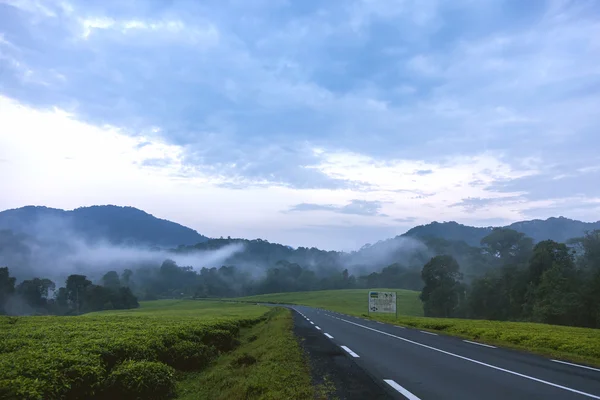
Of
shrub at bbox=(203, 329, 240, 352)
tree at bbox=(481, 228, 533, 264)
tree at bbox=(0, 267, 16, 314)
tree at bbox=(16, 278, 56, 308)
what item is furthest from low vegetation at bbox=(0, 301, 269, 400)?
tree at bbox=(16, 278, 56, 308)

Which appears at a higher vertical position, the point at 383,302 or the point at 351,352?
the point at 351,352

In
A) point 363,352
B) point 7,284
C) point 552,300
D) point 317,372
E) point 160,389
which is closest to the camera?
point 160,389

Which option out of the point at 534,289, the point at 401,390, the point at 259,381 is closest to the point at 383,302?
the point at 534,289

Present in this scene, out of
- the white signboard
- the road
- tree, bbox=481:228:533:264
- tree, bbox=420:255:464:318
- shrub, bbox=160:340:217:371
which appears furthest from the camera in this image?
tree, bbox=481:228:533:264

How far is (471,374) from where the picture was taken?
12.3 metres

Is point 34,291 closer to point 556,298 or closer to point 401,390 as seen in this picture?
point 556,298

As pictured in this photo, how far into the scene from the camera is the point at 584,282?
62.8m

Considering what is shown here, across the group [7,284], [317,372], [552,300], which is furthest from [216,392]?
[7,284]

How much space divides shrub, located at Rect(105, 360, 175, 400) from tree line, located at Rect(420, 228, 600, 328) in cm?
6494

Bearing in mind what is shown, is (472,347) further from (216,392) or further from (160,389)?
(160,389)

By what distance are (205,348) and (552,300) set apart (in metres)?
62.0

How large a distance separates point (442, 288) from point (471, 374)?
85.4 m

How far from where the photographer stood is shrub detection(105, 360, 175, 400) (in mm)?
10656

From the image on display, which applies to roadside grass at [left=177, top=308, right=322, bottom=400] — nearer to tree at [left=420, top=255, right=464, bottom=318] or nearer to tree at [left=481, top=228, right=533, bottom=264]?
tree at [left=420, top=255, right=464, bottom=318]
